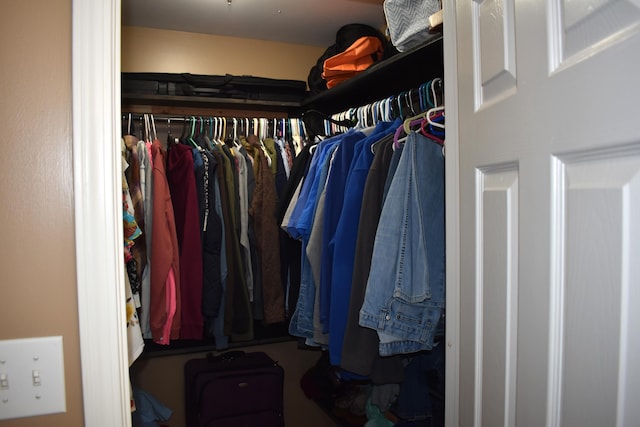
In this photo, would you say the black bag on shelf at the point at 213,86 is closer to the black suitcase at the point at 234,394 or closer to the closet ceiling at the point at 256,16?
the closet ceiling at the point at 256,16

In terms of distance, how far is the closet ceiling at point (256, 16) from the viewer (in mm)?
2113

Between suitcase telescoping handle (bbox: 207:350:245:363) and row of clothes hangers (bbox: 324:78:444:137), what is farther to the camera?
suitcase telescoping handle (bbox: 207:350:245:363)

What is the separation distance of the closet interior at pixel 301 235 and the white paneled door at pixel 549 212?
0.92 feet

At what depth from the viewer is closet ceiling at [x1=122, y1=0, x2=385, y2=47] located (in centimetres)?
211

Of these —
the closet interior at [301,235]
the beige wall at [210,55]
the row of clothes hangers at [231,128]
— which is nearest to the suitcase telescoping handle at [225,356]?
the closet interior at [301,235]

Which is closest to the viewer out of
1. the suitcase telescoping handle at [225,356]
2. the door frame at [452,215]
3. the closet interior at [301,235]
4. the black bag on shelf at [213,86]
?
the door frame at [452,215]

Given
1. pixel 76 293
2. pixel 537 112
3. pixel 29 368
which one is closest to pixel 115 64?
pixel 76 293

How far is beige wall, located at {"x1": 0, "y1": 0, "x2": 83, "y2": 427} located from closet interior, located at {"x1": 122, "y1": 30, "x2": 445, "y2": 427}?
379 mm

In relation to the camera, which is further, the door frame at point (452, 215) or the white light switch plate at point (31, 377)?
the door frame at point (452, 215)

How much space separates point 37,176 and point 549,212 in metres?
0.80

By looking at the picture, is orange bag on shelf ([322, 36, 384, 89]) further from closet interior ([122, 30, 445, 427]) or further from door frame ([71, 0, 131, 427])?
door frame ([71, 0, 131, 427])

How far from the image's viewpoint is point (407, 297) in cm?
114

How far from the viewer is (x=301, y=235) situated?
1668 mm

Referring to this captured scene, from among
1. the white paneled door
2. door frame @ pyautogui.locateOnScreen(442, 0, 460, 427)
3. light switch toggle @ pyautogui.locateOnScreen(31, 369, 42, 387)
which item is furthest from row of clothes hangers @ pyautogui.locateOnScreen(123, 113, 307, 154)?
light switch toggle @ pyautogui.locateOnScreen(31, 369, 42, 387)
